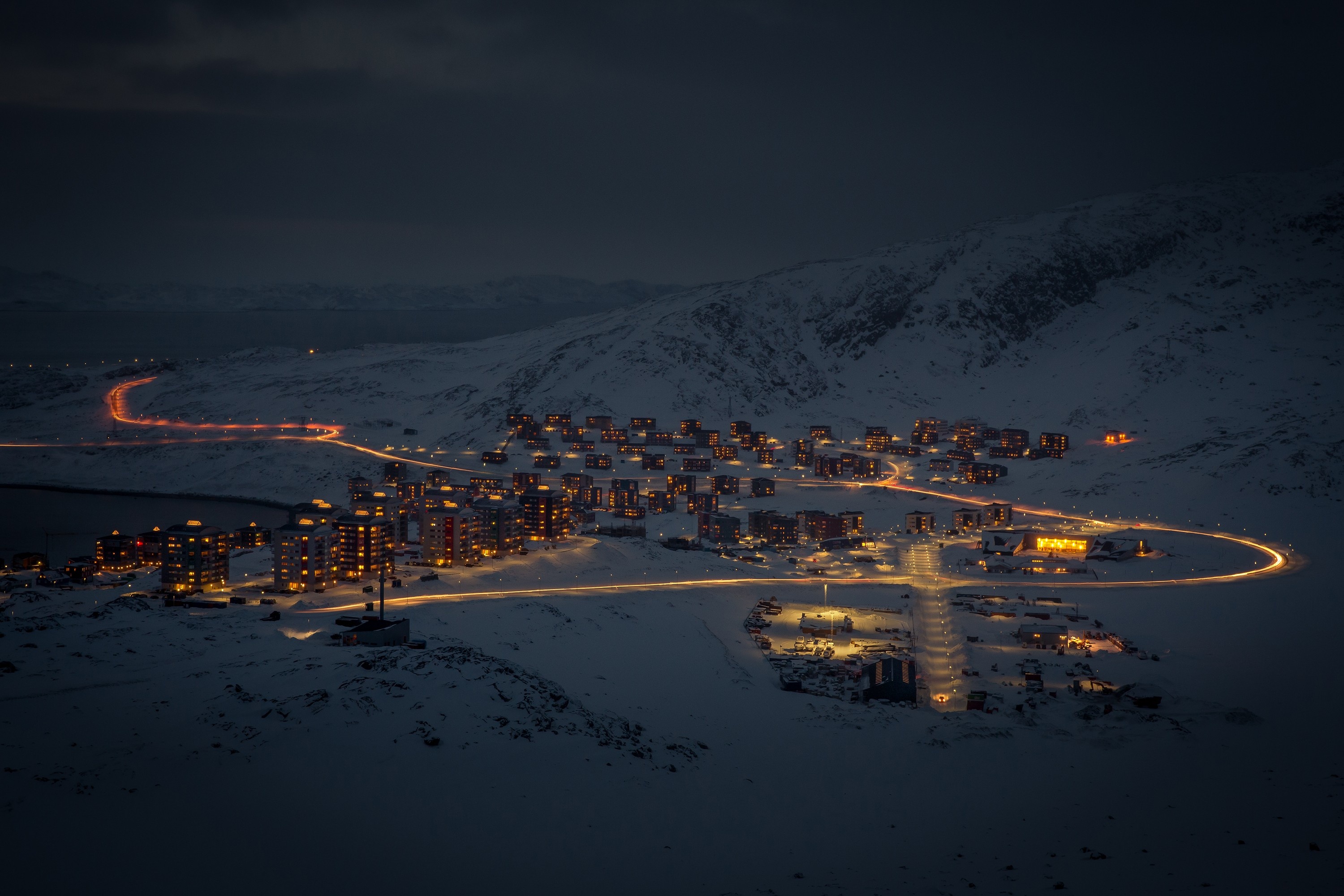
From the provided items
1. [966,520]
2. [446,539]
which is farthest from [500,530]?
[966,520]

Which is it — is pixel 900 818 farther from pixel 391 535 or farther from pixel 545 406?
pixel 545 406

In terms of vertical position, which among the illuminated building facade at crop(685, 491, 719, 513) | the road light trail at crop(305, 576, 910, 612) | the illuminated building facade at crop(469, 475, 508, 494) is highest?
the illuminated building facade at crop(469, 475, 508, 494)

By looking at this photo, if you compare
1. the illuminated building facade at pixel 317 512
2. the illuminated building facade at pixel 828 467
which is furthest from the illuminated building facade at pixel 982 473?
the illuminated building facade at pixel 317 512

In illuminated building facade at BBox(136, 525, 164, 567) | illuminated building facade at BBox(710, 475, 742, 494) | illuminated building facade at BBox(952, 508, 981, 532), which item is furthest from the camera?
illuminated building facade at BBox(710, 475, 742, 494)

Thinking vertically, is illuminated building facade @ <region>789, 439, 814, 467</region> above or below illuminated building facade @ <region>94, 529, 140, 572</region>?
above

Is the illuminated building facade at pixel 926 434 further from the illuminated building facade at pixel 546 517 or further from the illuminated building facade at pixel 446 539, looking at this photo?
the illuminated building facade at pixel 446 539

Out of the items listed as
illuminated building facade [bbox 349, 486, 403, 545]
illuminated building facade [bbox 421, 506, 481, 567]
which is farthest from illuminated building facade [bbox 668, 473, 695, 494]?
illuminated building facade [bbox 421, 506, 481, 567]

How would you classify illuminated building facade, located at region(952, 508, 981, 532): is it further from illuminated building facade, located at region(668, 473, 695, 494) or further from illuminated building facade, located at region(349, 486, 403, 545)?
illuminated building facade, located at region(349, 486, 403, 545)
